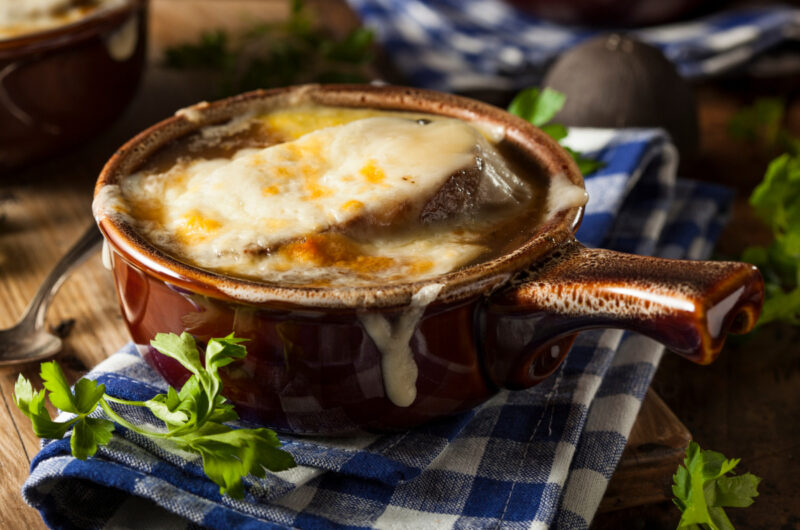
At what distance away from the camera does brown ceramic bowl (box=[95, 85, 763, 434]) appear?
911mm

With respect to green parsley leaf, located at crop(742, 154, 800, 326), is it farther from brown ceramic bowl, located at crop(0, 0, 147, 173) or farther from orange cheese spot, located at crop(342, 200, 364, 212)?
brown ceramic bowl, located at crop(0, 0, 147, 173)

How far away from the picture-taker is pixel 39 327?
1359 mm

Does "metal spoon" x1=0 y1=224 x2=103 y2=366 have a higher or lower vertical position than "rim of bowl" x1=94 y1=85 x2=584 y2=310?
lower

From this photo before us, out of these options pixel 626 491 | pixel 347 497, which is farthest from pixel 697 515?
pixel 347 497

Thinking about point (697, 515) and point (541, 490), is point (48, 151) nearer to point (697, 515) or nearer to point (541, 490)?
point (541, 490)

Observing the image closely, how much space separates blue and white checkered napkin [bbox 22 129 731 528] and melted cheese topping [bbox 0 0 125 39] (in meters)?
0.75

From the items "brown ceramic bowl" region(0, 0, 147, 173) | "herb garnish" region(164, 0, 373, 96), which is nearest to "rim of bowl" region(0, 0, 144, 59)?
"brown ceramic bowl" region(0, 0, 147, 173)

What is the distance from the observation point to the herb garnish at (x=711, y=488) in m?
1.03

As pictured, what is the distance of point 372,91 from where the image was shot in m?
1.43

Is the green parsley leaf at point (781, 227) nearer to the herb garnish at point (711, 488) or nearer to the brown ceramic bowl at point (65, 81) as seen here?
the herb garnish at point (711, 488)

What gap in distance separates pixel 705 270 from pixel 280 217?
503 millimetres

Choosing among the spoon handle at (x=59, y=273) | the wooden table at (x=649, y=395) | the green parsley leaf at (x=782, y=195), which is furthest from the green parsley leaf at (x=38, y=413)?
the green parsley leaf at (x=782, y=195)

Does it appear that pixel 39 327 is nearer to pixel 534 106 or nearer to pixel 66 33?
pixel 66 33

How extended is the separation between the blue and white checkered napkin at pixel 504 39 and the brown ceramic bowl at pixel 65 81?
90cm
